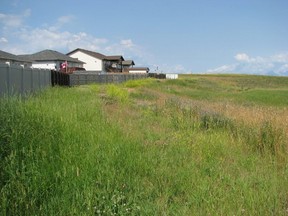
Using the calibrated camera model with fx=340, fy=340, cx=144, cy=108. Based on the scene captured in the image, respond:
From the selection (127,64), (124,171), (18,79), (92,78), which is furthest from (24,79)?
(127,64)

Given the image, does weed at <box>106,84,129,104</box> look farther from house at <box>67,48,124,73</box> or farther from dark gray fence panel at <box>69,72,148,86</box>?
house at <box>67,48,124,73</box>

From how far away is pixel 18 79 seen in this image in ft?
45.2

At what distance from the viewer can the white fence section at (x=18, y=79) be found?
11.4m

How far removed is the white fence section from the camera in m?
11.4

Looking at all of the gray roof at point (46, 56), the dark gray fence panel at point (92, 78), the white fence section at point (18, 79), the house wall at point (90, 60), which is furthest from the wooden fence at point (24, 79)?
the house wall at point (90, 60)

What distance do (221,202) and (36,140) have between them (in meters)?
3.08

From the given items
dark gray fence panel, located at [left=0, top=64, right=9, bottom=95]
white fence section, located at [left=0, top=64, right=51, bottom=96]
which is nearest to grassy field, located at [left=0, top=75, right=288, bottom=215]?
white fence section, located at [left=0, top=64, right=51, bottom=96]

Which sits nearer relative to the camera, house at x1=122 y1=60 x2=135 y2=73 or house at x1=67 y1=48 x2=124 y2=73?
house at x1=67 y1=48 x2=124 y2=73

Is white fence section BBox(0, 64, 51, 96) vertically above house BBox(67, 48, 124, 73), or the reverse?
house BBox(67, 48, 124, 73)

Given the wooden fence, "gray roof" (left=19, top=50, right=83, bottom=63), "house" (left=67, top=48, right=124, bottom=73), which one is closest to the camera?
the wooden fence

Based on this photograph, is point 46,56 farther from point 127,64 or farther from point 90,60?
point 127,64

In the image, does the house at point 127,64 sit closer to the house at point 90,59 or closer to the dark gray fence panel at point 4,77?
the house at point 90,59

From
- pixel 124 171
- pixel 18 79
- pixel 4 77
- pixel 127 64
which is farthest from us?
pixel 127 64

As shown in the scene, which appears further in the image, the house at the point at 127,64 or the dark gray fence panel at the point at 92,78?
the house at the point at 127,64
